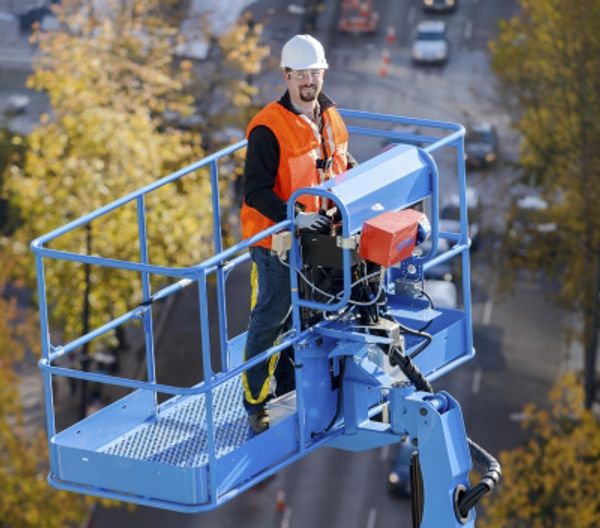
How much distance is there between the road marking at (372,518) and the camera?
5016cm

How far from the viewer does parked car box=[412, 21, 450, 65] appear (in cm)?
7425

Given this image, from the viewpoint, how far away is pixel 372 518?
50344 millimetres

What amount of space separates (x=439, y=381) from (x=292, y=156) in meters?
36.8

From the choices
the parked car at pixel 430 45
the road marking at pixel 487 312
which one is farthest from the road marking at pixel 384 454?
the parked car at pixel 430 45

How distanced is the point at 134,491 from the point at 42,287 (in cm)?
219

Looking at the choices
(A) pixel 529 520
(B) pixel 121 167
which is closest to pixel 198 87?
(B) pixel 121 167

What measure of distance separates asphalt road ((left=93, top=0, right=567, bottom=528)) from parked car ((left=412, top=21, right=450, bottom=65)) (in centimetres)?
51

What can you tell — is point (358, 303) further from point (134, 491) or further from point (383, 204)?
point (134, 491)

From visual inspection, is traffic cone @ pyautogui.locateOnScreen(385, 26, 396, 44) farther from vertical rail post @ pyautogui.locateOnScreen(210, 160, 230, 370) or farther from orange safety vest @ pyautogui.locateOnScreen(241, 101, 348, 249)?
orange safety vest @ pyautogui.locateOnScreen(241, 101, 348, 249)

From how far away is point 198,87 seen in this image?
58594mm

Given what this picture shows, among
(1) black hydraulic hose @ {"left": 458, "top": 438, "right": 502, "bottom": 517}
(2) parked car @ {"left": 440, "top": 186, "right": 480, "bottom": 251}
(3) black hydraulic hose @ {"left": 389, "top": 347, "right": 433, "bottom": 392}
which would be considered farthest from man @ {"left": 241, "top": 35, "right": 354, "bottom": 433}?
(2) parked car @ {"left": 440, "top": 186, "right": 480, "bottom": 251}

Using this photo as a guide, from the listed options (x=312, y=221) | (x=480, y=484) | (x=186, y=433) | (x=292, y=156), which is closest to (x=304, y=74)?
(x=292, y=156)

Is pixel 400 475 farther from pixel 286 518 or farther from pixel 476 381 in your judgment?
pixel 476 381

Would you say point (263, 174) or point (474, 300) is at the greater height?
point (263, 174)
